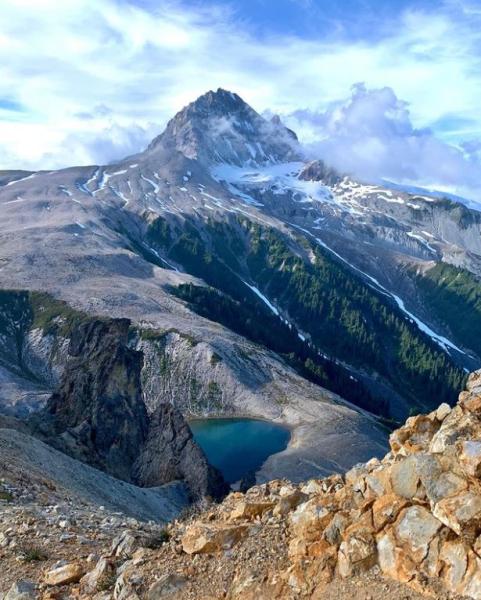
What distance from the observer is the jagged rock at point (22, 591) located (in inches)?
716

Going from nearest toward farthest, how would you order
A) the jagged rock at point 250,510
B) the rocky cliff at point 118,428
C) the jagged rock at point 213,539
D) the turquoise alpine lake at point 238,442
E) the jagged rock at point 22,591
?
1. the jagged rock at point 213,539
2. the jagged rock at point 22,591
3. the jagged rock at point 250,510
4. the rocky cliff at point 118,428
5. the turquoise alpine lake at point 238,442

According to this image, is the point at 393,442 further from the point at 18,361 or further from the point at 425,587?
the point at 18,361

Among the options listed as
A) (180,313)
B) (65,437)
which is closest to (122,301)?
(180,313)

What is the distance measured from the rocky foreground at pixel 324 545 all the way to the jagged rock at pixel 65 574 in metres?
0.03

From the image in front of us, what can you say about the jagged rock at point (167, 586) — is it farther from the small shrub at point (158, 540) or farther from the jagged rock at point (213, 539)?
the small shrub at point (158, 540)

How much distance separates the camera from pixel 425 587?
14234 millimetres

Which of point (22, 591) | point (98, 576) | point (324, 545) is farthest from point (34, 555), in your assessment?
point (324, 545)

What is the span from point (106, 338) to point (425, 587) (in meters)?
98.4

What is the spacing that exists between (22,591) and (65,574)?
1.27 meters

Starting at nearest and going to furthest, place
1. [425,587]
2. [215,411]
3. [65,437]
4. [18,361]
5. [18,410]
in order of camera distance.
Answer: [425,587], [65,437], [18,410], [215,411], [18,361]

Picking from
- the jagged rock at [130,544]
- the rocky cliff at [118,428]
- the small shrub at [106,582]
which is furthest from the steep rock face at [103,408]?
the small shrub at [106,582]

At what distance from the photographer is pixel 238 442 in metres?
122

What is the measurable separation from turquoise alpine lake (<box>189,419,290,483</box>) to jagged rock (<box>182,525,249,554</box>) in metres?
86.4

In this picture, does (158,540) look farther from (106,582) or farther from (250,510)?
(250,510)
